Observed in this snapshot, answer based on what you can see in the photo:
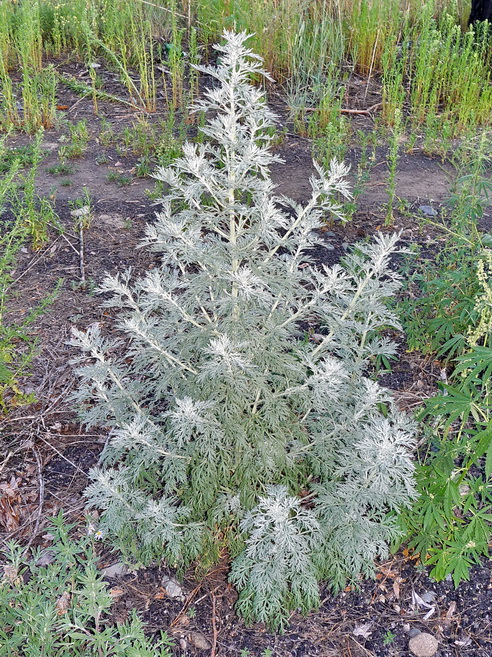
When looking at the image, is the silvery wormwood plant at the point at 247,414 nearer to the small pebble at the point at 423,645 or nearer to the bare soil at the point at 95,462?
the bare soil at the point at 95,462

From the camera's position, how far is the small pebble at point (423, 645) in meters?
2.26

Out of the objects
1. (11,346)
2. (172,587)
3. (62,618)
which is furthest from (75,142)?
(62,618)

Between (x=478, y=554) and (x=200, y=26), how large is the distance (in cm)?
647

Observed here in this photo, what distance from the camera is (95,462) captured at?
280 cm

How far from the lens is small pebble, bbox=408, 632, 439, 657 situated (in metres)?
2.26

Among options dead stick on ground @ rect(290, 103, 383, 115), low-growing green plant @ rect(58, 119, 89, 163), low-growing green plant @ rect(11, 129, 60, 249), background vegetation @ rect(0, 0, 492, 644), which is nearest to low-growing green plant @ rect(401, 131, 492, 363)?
background vegetation @ rect(0, 0, 492, 644)

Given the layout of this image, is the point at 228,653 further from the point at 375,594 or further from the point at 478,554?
the point at 478,554

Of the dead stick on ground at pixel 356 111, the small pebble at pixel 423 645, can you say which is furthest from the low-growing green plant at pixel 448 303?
the dead stick on ground at pixel 356 111

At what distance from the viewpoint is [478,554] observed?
245 centimetres

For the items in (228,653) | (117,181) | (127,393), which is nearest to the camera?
(228,653)

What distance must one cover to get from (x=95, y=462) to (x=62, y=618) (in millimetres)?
817

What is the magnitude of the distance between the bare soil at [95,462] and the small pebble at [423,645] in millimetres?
24

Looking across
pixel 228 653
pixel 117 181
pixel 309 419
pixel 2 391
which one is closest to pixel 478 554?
pixel 309 419

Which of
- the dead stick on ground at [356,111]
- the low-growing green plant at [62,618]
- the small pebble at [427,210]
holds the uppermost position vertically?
the dead stick on ground at [356,111]
